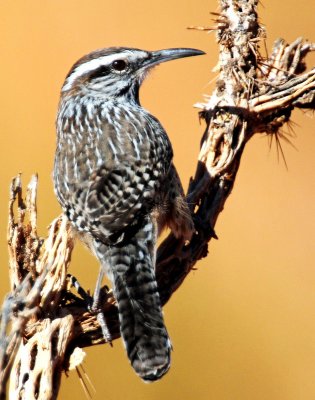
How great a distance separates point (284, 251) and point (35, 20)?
2962 millimetres

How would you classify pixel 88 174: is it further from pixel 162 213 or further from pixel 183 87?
pixel 183 87

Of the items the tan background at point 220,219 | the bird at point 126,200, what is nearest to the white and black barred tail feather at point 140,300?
the bird at point 126,200

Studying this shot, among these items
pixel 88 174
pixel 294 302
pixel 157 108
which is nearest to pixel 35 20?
pixel 157 108

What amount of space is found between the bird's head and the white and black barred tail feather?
1075 mm

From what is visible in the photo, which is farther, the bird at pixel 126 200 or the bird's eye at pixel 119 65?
the bird's eye at pixel 119 65

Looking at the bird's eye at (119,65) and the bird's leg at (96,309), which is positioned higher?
the bird's eye at (119,65)

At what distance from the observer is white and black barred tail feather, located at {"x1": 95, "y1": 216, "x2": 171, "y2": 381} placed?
294cm

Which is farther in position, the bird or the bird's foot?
the bird

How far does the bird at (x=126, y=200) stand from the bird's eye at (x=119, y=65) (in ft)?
0.09

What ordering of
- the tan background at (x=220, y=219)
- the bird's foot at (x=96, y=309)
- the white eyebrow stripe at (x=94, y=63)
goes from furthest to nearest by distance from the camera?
the tan background at (x=220, y=219), the white eyebrow stripe at (x=94, y=63), the bird's foot at (x=96, y=309)

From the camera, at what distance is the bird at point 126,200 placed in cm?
303

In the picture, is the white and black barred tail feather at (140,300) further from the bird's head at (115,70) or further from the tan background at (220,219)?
the tan background at (220,219)

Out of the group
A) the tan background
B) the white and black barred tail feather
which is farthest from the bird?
the tan background

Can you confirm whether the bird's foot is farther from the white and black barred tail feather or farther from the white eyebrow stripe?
the white eyebrow stripe
